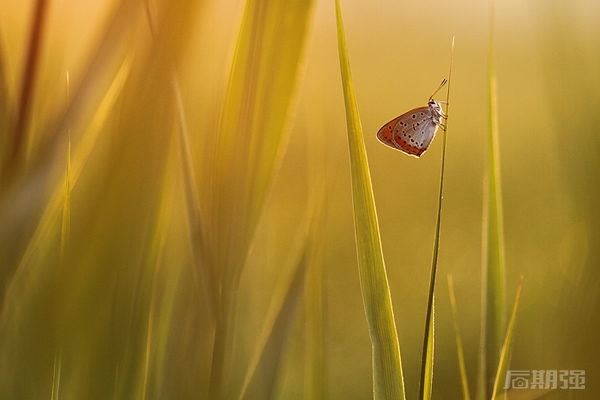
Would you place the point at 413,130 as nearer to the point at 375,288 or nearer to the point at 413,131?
the point at 413,131

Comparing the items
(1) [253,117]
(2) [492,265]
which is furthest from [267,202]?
(2) [492,265]

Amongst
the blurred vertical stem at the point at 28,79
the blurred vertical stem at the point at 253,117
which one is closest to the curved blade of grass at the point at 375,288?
the blurred vertical stem at the point at 253,117

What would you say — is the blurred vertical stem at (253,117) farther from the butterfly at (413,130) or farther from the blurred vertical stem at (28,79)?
the butterfly at (413,130)

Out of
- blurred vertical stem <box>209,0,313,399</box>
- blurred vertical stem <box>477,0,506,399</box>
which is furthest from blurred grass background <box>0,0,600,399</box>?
blurred vertical stem <box>477,0,506,399</box>

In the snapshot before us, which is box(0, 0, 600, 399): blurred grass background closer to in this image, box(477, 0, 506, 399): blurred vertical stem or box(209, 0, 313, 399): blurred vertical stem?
box(209, 0, 313, 399): blurred vertical stem

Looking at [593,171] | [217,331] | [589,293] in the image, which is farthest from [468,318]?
[217,331]

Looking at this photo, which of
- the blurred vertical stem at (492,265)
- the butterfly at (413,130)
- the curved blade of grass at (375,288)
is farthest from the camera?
the butterfly at (413,130)

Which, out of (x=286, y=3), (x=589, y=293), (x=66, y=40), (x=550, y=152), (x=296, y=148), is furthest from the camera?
(x=550, y=152)

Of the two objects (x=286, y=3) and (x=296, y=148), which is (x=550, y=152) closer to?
(x=296, y=148)
